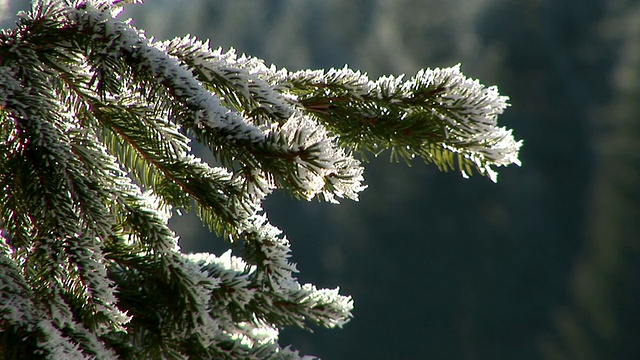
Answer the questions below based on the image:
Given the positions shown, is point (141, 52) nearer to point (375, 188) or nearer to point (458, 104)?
point (458, 104)

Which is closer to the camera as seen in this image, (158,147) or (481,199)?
(158,147)

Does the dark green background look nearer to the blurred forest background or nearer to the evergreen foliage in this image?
the blurred forest background

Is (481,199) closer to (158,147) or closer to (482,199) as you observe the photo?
(482,199)

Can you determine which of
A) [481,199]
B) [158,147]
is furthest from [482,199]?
[158,147]

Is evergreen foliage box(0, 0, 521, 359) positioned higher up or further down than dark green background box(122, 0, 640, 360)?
further down

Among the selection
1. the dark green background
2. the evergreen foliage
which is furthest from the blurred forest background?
the evergreen foliage

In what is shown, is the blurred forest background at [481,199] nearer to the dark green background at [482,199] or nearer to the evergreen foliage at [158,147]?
the dark green background at [482,199]
